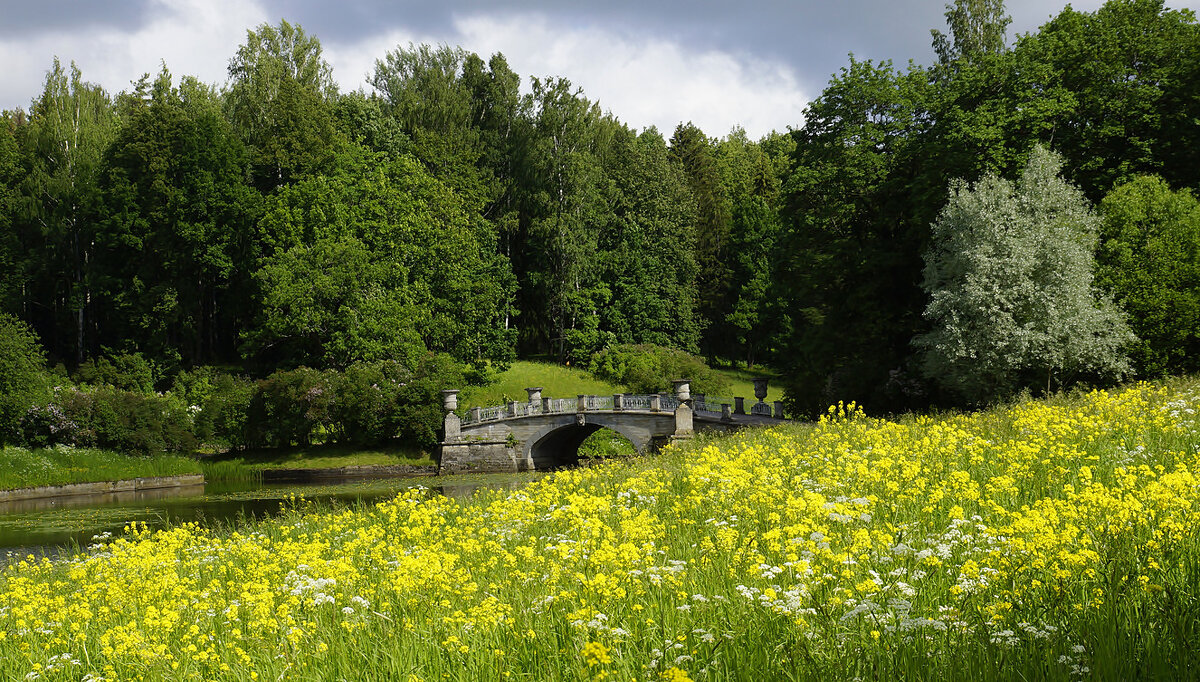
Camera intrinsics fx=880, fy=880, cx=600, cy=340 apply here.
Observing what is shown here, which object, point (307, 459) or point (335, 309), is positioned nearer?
point (307, 459)

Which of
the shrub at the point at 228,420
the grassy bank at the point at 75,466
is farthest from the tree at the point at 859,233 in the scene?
the grassy bank at the point at 75,466

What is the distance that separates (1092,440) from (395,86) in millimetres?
58155

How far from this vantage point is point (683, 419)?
39438 millimetres

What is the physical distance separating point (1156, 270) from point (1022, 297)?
399 centimetres

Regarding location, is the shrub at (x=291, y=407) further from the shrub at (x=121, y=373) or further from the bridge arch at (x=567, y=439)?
the bridge arch at (x=567, y=439)

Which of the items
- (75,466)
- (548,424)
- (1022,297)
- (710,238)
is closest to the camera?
(1022,297)

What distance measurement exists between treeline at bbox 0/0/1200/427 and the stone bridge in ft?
17.1

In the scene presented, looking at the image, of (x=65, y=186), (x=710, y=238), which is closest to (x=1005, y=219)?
(x=710, y=238)

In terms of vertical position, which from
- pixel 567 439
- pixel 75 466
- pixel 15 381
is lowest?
pixel 75 466

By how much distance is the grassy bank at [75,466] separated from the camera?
37.2 metres

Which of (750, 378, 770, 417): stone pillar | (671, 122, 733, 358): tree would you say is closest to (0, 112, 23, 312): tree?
(750, 378, 770, 417): stone pillar

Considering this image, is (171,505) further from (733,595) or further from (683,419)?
(733,595)

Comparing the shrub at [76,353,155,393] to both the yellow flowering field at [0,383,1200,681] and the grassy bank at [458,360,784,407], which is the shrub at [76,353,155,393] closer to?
the grassy bank at [458,360,784,407]

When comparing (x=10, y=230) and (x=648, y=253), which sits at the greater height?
(x=10, y=230)
